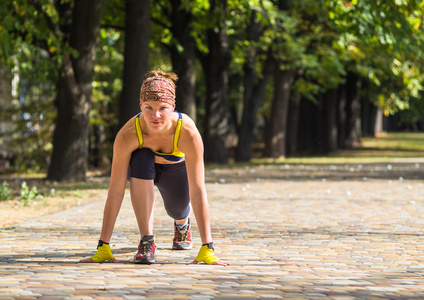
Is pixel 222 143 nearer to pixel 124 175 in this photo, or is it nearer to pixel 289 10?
pixel 289 10

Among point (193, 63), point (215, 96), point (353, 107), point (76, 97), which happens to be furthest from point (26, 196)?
point (353, 107)

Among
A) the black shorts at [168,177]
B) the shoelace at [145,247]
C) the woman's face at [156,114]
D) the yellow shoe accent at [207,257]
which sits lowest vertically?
the yellow shoe accent at [207,257]

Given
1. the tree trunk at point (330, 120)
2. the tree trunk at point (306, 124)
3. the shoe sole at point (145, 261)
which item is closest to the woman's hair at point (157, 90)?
the shoe sole at point (145, 261)

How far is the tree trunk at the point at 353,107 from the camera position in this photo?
1581 inches

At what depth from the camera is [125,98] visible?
17.6m

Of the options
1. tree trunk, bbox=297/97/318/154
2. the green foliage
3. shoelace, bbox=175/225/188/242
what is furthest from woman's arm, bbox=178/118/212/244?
tree trunk, bbox=297/97/318/154

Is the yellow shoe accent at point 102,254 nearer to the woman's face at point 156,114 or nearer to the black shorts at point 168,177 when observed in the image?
the black shorts at point 168,177

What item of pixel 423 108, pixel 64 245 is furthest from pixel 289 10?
pixel 423 108

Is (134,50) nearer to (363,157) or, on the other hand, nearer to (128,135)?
(128,135)

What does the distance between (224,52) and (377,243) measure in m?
16.9

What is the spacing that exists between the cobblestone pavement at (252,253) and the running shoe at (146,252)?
9cm

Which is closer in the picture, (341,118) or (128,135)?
(128,135)

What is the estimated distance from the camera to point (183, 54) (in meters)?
22.1

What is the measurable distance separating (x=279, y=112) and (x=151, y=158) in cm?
2353
